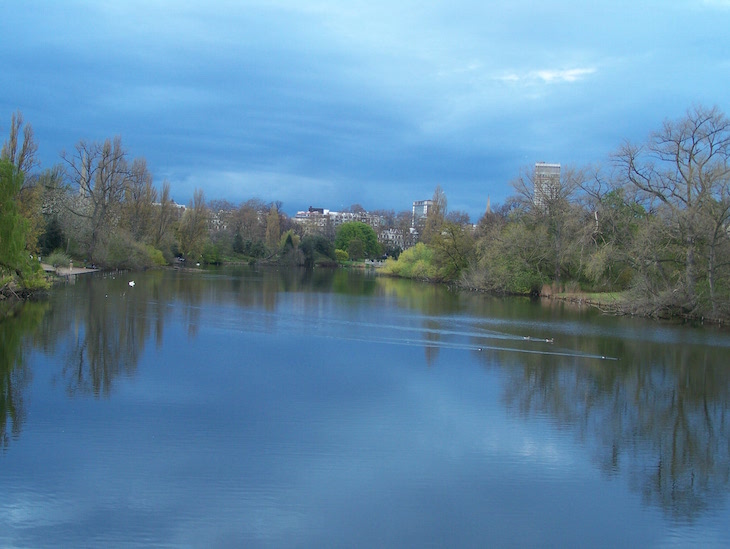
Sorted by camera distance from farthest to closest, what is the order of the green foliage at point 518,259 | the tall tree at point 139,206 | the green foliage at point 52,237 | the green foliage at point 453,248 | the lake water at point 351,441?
the tall tree at point 139,206 < the green foliage at point 453,248 < the green foliage at point 52,237 < the green foliage at point 518,259 < the lake water at point 351,441

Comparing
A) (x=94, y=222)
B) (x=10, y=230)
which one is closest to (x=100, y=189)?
(x=94, y=222)

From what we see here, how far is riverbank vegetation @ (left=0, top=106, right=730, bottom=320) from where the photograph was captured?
80.4 ft

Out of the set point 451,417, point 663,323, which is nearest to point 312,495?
point 451,417

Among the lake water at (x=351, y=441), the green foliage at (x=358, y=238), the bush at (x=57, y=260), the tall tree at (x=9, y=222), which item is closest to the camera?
the lake water at (x=351, y=441)

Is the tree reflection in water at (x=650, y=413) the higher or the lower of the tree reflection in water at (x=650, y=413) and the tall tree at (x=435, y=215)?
the lower

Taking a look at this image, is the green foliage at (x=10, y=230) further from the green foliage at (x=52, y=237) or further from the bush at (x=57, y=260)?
the green foliage at (x=52, y=237)

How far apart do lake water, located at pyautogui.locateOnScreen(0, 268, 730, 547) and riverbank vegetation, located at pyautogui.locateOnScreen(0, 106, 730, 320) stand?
27.2 feet

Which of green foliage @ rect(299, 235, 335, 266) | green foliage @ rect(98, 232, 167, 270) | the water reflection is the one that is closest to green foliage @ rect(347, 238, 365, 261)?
green foliage @ rect(299, 235, 335, 266)

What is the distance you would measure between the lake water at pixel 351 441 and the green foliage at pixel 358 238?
82358 millimetres

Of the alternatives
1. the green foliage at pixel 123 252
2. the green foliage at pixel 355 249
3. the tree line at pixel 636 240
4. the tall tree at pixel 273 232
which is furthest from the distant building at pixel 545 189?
the green foliage at pixel 355 249

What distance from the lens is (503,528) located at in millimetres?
6523

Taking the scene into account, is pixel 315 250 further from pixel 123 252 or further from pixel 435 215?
pixel 123 252

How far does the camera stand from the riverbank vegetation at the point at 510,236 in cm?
2452

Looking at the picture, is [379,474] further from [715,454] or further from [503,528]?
[715,454]
